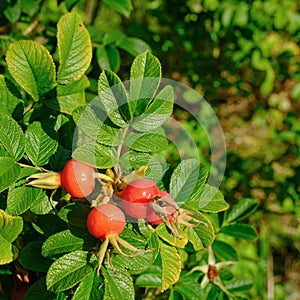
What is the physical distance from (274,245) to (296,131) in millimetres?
685

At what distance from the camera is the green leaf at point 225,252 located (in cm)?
138

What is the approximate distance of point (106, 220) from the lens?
2.81 ft

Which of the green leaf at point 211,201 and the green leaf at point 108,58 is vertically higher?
the green leaf at point 211,201

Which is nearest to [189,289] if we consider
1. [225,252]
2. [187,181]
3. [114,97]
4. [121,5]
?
[225,252]

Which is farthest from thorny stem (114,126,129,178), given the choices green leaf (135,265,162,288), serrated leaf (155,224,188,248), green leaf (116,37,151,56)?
green leaf (116,37,151,56)

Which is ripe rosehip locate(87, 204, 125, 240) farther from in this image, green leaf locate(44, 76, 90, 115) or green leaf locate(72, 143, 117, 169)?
green leaf locate(44, 76, 90, 115)

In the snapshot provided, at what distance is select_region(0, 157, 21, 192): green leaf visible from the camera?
922 millimetres

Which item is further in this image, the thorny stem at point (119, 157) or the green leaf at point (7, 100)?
the green leaf at point (7, 100)

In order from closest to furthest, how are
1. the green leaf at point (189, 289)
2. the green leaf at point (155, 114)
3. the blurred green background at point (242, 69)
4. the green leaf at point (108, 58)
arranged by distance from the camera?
1. the green leaf at point (155, 114)
2. the green leaf at point (189, 289)
3. the green leaf at point (108, 58)
4. the blurred green background at point (242, 69)

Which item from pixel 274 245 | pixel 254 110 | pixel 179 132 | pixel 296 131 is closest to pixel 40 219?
pixel 179 132

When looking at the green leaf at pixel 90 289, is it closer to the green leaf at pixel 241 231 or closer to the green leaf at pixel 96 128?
the green leaf at pixel 96 128

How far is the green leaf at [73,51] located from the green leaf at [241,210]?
1.98 feet

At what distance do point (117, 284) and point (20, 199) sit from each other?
0.76ft

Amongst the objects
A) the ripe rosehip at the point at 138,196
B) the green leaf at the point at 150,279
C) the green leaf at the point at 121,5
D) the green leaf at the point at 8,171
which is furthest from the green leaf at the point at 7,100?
the green leaf at the point at 121,5
